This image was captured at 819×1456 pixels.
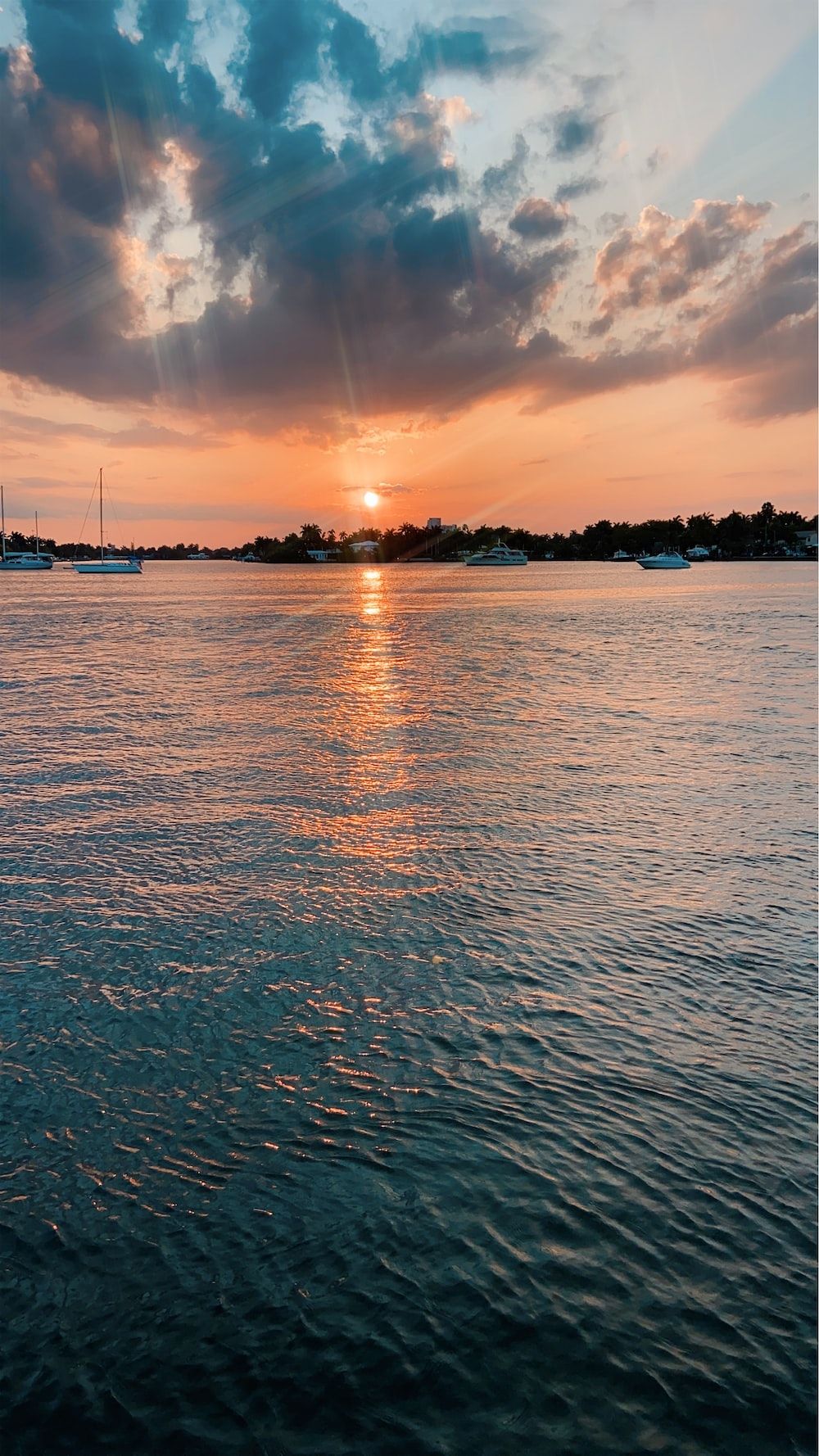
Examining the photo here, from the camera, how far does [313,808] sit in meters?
16.5

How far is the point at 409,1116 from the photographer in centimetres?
714

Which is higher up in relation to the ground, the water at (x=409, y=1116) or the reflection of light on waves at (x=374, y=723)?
the reflection of light on waves at (x=374, y=723)

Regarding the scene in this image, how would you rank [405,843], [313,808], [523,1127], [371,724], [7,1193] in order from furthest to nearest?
[371,724], [313,808], [405,843], [523,1127], [7,1193]

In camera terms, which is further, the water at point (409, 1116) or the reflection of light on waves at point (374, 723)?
the reflection of light on waves at point (374, 723)

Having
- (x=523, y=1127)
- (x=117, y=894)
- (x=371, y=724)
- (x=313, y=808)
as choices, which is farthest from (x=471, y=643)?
(x=523, y=1127)

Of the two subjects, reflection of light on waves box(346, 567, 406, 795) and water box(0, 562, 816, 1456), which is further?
reflection of light on waves box(346, 567, 406, 795)

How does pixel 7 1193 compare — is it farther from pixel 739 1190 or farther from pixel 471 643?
pixel 471 643

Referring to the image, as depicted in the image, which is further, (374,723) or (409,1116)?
(374,723)

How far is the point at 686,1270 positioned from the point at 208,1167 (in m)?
3.19

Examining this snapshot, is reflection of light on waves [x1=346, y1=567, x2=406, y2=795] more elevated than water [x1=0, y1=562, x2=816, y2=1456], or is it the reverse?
reflection of light on waves [x1=346, y1=567, x2=406, y2=795]

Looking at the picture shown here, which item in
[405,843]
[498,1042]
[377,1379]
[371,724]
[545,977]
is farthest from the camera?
[371,724]

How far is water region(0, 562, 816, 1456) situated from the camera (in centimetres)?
496

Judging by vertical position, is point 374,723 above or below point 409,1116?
above

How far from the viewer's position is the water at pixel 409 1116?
195 inches
